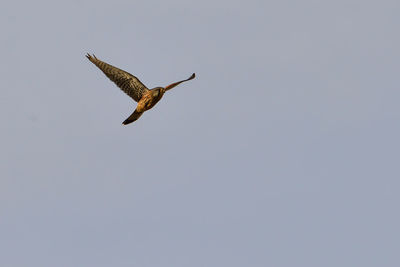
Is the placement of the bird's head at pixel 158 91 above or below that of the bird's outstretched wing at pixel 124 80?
below

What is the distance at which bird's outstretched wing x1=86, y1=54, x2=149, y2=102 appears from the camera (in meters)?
37.8

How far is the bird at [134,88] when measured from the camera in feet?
122

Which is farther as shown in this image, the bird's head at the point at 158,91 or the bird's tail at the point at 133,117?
the bird's tail at the point at 133,117

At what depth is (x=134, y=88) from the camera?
124 feet

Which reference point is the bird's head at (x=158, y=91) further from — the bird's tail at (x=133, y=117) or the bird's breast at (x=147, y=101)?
the bird's tail at (x=133, y=117)

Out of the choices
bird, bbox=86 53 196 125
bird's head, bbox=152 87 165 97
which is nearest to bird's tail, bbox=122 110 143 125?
bird, bbox=86 53 196 125

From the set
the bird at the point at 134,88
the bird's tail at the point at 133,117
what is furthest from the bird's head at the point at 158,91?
the bird's tail at the point at 133,117

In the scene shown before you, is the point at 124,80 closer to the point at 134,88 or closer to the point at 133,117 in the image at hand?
the point at 134,88

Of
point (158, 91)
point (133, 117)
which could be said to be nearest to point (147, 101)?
point (158, 91)

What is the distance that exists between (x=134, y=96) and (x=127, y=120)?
1.47 metres

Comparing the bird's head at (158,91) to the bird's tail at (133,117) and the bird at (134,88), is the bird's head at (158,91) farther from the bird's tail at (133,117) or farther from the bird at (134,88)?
the bird's tail at (133,117)

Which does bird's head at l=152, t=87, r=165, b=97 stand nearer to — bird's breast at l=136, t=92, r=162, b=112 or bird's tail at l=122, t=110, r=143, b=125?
bird's breast at l=136, t=92, r=162, b=112

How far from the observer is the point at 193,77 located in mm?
35875

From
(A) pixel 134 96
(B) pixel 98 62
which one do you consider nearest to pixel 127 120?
(A) pixel 134 96
